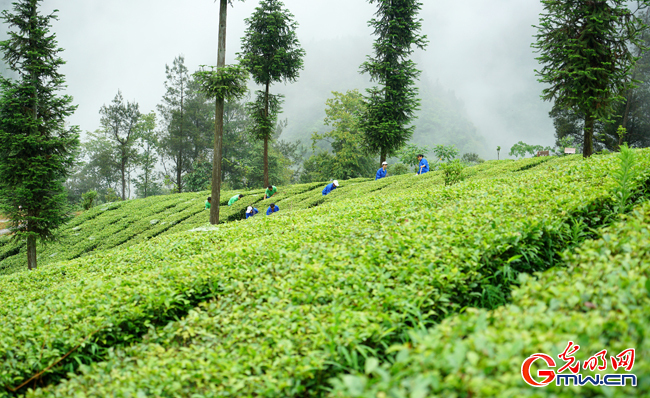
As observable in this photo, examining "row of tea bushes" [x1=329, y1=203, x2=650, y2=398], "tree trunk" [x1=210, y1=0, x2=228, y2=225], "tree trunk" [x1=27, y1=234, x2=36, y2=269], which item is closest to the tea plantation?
"row of tea bushes" [x1=329, y1=203, x2=650, y2=398]

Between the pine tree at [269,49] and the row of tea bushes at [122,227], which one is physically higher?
the pine tree at [269,49]

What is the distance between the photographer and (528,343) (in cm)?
160

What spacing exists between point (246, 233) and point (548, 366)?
526cm

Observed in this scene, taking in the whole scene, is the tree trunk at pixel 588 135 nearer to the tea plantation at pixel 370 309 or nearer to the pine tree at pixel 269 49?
the tea plantation at pixel 370 309

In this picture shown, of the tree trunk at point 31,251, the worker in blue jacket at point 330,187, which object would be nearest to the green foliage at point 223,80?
the worker in blue jacket at point 330,187

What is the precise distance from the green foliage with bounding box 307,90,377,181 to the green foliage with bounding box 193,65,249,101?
84.0ft

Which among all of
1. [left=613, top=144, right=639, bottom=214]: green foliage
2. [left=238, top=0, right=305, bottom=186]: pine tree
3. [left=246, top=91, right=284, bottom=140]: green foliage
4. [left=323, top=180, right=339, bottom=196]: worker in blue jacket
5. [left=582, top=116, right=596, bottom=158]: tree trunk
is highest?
[left=238, top=0, right=305, bottom=186]: pine tree

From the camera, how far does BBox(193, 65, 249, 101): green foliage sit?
11.0m

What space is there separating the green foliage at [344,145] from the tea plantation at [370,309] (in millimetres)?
31897

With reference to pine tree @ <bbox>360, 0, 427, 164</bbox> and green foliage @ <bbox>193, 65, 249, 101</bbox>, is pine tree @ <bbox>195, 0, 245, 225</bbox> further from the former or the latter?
pine tree @ <bbox>360, 0, 427, 164</bbox>

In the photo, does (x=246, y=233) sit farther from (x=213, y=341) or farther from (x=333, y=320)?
(x=333, y=320)

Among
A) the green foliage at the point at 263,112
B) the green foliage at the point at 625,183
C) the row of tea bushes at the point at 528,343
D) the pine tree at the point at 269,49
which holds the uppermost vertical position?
the pine tree at the point at 269,49

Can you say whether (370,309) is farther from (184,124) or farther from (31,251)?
(184,124)

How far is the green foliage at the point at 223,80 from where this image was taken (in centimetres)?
1095
